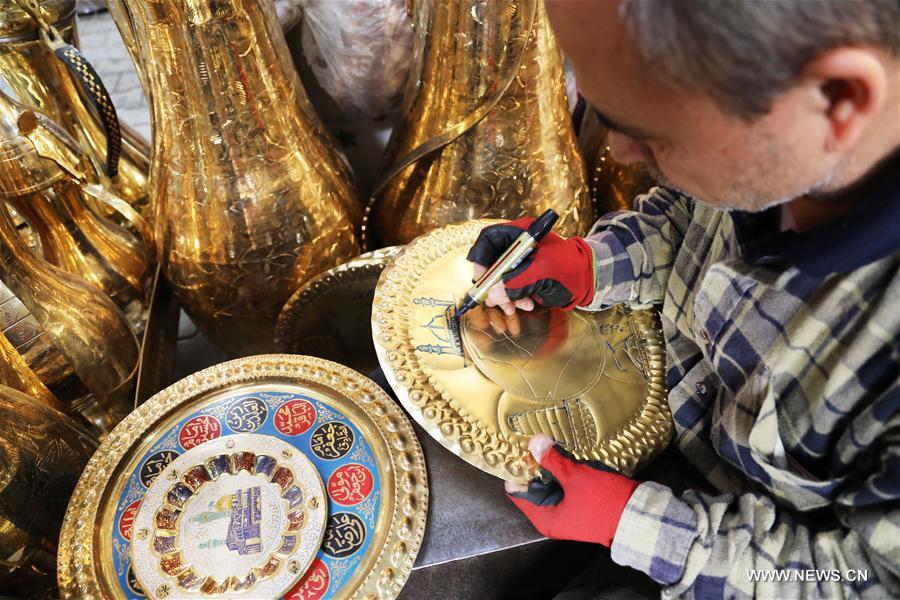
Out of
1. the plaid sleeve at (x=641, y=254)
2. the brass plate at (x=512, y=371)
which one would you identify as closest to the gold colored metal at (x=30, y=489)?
the brass plate at (x=512, y=371)

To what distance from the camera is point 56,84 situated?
2.95 feet

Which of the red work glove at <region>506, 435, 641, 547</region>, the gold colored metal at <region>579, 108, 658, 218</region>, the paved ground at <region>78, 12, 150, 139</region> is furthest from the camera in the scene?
the paved ground at <region>78, 12, 150, 139</region>

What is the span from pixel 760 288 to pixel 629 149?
180mm

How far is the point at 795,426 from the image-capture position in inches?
19.7

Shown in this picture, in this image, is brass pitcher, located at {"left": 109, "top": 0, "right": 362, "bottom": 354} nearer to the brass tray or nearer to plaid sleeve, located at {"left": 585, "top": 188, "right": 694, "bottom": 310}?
the brass tray

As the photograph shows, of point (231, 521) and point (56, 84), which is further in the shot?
point (56, 84)

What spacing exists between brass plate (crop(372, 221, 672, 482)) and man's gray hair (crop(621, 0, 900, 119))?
38cm

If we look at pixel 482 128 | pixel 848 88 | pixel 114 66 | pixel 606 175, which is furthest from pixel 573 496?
pixel 114 66

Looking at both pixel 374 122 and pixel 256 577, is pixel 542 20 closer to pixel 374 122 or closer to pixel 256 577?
pixel 374 122

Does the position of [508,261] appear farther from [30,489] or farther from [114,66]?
[114,66]

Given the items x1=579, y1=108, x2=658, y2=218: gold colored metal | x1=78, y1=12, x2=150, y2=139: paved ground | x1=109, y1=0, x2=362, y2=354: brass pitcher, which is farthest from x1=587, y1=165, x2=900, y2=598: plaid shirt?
x1=78, y1=12, x2=150, y2=139: paved ground

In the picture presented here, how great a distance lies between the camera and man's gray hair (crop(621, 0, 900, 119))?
30 cm

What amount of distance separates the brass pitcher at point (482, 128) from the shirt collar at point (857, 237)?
1.35ft

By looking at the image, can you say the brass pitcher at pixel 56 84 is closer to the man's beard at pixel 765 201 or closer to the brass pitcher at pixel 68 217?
the brass pitcher at pixel 68 217
